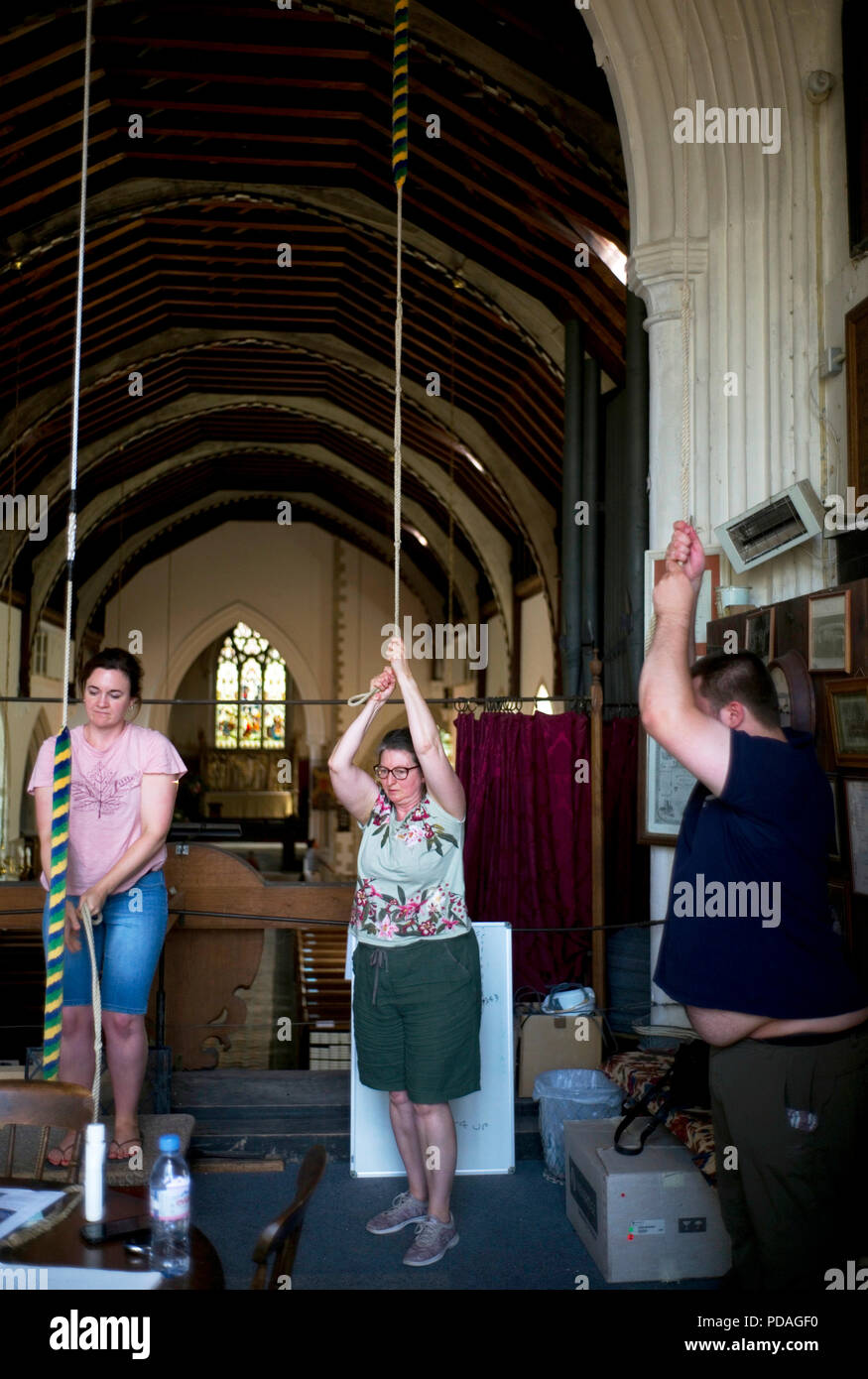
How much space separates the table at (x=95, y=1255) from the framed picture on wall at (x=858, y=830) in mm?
1710

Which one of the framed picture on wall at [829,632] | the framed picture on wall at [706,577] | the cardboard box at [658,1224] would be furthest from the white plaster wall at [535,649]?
the cardboard box at [658,1224]

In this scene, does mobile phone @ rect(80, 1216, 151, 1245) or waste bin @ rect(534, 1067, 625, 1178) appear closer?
mobile phone @ rect(80, 1216, 151, 1245)

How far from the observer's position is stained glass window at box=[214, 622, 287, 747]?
2228 cm

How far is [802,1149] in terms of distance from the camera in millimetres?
1944

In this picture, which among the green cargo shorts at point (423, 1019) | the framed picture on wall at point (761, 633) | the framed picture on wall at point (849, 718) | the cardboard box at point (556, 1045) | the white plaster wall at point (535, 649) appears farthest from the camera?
the white plaster wall at point (535, 649)

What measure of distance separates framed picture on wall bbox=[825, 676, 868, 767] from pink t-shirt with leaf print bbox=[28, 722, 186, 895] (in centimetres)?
162

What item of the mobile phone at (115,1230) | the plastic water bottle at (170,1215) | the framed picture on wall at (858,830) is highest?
the framed picture on wall at (858,830)

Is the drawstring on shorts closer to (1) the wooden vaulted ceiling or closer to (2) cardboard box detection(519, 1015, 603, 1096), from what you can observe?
(2) cardboard box detection(519, 1015, 603, 1096)

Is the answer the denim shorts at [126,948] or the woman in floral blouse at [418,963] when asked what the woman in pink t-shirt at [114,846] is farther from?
the woman in floral blouse at [418,963]

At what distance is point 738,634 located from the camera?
338 cm

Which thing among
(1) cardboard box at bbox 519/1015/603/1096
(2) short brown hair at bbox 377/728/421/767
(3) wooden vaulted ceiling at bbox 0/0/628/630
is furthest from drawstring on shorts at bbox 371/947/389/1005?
(3) wooden vaulted ceiling at bbox 0/0/628/630

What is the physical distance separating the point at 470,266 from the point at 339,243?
1.15m

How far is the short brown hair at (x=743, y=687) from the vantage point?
6.55ft
